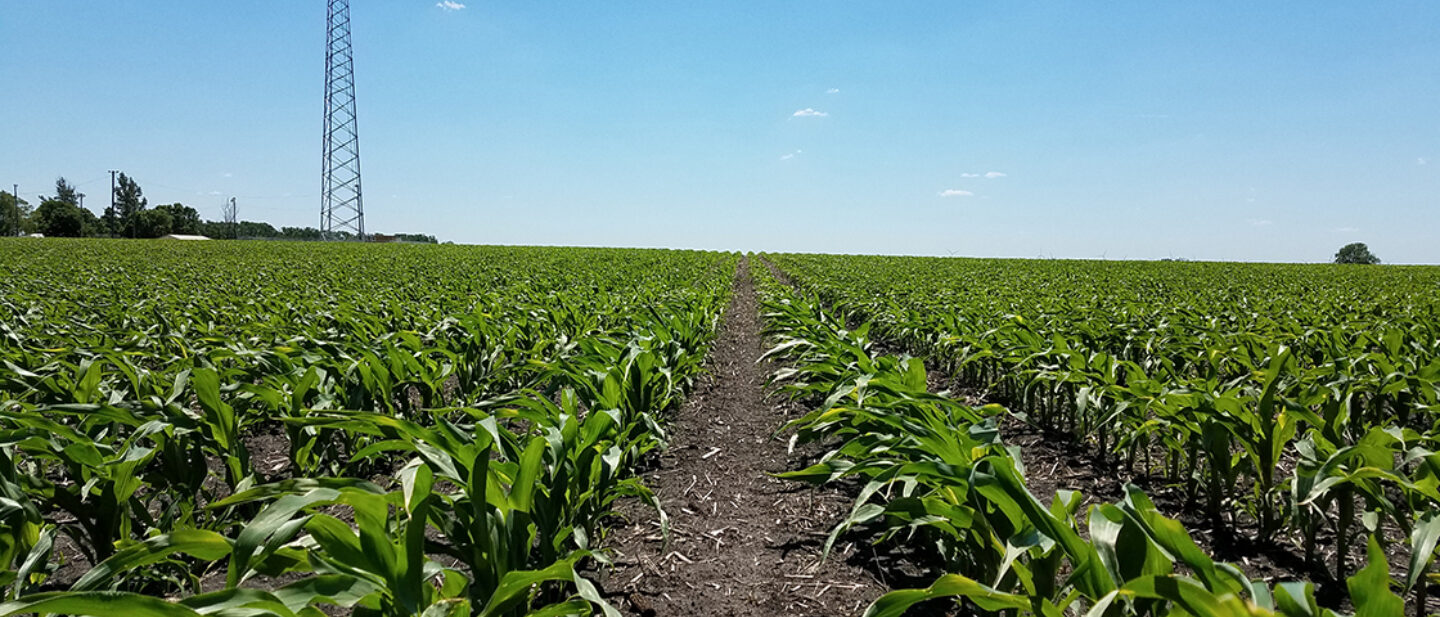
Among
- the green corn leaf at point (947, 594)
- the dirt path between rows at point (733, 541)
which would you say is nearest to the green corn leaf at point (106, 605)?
the green corn leaf at point (947, 594)

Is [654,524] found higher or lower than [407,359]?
lower

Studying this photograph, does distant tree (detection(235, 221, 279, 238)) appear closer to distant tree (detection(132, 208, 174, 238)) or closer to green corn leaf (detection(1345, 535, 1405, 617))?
distant tree (detection(132, 208, 174, 238))

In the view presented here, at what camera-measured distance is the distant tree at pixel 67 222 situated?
2835 inches

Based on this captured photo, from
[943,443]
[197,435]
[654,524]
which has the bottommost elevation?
[654,524]

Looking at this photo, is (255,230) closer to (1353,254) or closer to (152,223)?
(152,223)

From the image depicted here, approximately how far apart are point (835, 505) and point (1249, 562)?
1798mm

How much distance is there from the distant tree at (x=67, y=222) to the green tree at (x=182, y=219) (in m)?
6.62

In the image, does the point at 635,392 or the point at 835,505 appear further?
the point at 635,392

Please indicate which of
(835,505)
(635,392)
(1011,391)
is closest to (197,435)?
(635,392)

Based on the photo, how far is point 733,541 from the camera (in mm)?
3297

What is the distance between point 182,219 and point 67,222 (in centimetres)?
1385

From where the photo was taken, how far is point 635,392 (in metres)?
3.96

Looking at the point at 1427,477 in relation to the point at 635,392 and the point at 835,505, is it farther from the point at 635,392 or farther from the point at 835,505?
the point at 635,392

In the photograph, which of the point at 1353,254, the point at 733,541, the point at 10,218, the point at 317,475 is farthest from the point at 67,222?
the point at 1353,254
